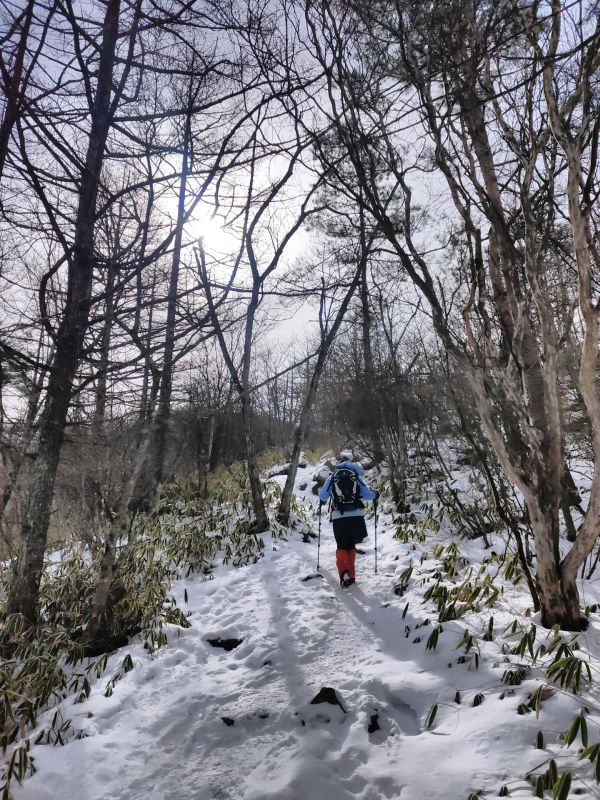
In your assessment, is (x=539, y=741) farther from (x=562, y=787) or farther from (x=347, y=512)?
(x=347, y=512)

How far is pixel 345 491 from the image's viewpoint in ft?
16.9

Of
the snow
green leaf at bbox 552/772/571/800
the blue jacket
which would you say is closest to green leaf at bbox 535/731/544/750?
the snow

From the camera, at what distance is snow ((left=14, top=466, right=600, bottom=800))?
194cm

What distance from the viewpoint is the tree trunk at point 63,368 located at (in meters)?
3.02

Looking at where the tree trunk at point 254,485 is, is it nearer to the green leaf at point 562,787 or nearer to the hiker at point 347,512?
the hiker at point 347,512

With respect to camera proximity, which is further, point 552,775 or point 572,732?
point 572,732

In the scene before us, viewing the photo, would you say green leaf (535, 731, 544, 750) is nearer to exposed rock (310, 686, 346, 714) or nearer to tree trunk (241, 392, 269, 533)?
exposed rock (310, 686, 346, 714)

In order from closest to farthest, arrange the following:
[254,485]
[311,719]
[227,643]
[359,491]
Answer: [311,719], [227,643], [359,491], [254,485]

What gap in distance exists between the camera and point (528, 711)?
2.04m

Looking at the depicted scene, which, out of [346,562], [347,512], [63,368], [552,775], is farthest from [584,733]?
[63,368]

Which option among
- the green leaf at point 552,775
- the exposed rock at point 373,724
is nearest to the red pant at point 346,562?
the exposed rock at point 373,724

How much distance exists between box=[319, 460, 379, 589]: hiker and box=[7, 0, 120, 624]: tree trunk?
3130mm

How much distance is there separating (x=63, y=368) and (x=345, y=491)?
11.5 feet

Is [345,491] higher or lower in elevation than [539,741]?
higher
